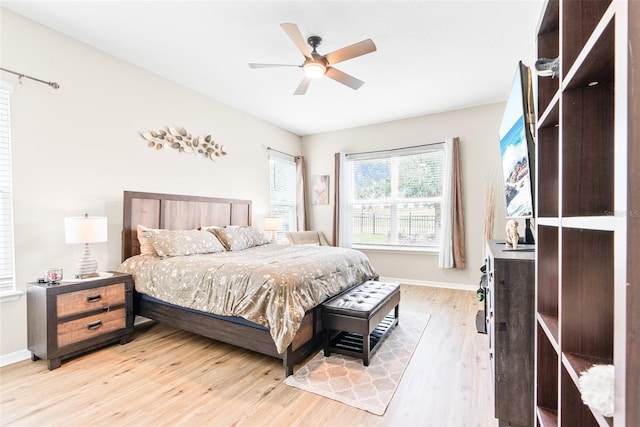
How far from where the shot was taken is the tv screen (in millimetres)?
1547

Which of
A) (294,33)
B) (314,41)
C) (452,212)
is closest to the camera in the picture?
(294,33)

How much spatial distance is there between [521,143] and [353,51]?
146 cm

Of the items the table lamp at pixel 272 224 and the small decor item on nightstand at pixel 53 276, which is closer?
the small decor item on nightstand at pixel 53 276

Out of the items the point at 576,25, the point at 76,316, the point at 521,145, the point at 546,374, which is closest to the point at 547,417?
the point at 546,374

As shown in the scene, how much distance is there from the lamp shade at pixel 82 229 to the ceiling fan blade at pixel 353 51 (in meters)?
2.44

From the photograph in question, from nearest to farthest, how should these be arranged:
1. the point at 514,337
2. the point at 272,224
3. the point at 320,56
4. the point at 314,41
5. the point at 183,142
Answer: the point at 514,337 → the point at 320,56 → the point at 314,41 → the point at 183,142 → the point at 272,224

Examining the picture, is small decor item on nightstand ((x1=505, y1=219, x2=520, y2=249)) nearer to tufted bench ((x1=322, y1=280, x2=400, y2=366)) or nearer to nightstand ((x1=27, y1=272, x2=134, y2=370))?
tufted bench ((x1=322, y1=280, x2=400, y2=366))

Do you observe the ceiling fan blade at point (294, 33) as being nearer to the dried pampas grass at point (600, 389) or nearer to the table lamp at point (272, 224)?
the dried pampas grass at point (600, 389)

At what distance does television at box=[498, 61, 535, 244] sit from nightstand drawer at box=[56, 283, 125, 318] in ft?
10.6

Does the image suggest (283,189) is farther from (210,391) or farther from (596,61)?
(596,61)

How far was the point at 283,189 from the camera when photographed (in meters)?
5.66

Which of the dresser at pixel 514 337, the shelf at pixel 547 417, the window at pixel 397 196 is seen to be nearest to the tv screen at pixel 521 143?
the dresser at pixel 514 337

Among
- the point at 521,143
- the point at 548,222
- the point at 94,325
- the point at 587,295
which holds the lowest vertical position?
the point at 94,325

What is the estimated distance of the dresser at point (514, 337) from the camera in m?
1.35
